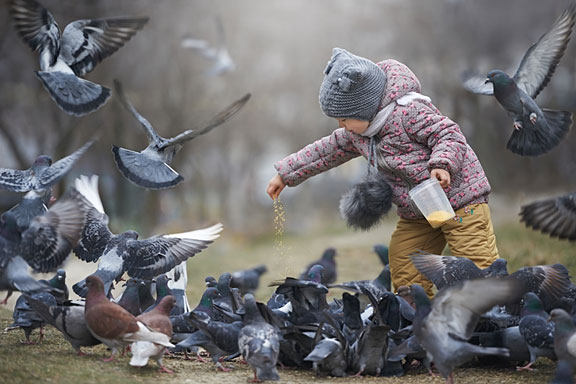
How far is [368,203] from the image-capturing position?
179 inches

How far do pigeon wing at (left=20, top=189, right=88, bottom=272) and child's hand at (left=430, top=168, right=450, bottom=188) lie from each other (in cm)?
211

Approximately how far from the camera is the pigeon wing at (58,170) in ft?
14.1

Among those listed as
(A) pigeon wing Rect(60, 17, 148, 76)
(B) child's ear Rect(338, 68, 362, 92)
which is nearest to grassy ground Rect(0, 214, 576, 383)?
(B) child's ear Rect(338, 68, 362, 92)

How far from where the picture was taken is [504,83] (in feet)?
17.4

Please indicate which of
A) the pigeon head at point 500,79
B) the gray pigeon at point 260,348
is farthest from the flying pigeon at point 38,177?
the pigeon head at point 500,79

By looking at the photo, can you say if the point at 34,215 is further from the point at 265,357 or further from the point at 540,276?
the point at 540,276

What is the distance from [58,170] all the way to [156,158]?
A: 2.05 feet

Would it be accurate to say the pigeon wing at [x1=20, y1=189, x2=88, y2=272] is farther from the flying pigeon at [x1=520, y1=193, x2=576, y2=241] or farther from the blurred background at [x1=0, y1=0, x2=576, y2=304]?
the blurred background at [x1=0, y1=0, x2=576, y2=304]

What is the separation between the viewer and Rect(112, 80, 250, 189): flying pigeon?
4.30 m

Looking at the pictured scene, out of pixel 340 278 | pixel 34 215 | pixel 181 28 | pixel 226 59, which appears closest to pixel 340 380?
pixel 34 215

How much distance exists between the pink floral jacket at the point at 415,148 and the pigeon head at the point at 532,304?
78 centimetres

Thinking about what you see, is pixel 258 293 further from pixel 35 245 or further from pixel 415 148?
pixel 35 245

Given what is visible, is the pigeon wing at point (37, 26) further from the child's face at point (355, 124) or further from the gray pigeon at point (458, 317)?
the gray pigeon at point (458, 317)

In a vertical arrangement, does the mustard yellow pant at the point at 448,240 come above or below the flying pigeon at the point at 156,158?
below
